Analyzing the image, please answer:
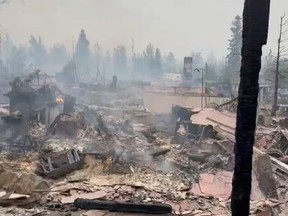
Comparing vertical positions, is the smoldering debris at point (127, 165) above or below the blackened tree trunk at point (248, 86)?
below

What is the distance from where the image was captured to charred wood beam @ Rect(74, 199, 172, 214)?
8.46 m

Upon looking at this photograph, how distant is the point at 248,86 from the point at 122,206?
501 cm

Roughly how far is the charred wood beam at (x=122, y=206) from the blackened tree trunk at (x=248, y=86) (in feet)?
12.5

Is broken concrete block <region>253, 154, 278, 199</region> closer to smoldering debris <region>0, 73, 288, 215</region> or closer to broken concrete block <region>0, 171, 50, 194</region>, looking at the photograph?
smoldering debris <region>0, 73, 288, 215</region>

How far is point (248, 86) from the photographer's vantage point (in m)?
4.70

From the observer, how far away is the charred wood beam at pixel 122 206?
8461mm

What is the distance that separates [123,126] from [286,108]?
57.6 ft

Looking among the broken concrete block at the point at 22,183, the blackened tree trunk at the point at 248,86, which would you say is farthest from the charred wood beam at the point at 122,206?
the blackened tree trunk at the point at 248,86

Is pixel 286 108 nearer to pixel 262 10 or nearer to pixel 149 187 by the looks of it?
pixel 149 187

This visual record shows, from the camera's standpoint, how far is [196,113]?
18.7 metres

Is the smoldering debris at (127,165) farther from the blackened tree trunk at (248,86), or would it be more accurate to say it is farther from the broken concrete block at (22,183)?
the blackened tree trunk at (248,86)

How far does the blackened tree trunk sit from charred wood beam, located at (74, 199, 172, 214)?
150 inches

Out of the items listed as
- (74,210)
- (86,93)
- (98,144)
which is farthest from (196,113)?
(86,93)

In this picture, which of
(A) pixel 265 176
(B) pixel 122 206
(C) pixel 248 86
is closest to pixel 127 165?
(B) pixel 122 206
